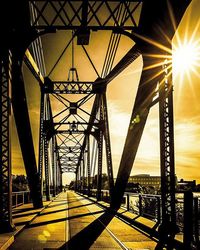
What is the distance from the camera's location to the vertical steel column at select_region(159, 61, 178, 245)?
975 cm

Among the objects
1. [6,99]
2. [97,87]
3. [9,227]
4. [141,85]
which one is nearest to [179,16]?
[141,85]

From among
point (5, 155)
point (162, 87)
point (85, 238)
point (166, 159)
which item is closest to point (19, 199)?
point (5, 155)

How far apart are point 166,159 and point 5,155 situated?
17.2 feet

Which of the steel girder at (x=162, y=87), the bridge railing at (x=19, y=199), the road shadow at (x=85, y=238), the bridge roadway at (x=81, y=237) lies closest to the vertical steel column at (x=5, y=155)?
the bridge roadway at (x=81, y=237)

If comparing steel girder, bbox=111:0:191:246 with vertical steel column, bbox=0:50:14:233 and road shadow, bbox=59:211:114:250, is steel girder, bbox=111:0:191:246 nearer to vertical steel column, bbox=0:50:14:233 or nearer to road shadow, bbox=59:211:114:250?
road shadow, bbox=59:211:114:250

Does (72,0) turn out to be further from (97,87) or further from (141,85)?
(97,87)

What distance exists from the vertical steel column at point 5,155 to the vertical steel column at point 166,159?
4971 millimetres

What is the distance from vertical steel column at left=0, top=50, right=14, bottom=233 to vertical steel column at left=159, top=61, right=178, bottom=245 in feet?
16.3

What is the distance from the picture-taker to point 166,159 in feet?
33.7

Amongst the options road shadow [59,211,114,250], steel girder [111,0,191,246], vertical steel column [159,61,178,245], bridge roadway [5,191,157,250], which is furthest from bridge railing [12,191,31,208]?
vertical steel column [159,61,178,245]

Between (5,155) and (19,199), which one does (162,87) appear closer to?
(5,155)

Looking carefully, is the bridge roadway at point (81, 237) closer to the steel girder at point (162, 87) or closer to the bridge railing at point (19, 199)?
the steel girder at point (162, 87)

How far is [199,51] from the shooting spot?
39.4ft

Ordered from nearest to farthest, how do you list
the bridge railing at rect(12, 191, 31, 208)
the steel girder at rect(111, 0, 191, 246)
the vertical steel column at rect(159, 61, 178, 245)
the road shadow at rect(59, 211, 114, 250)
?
the road shadow at rect(59, 211, 114, 250) < the vertical steel column at rect(159, 61, 178, 245) < the steel girder at rect(111, 0, 191, 246) < the bridge railing at rect(12, 191, 31, 208)
